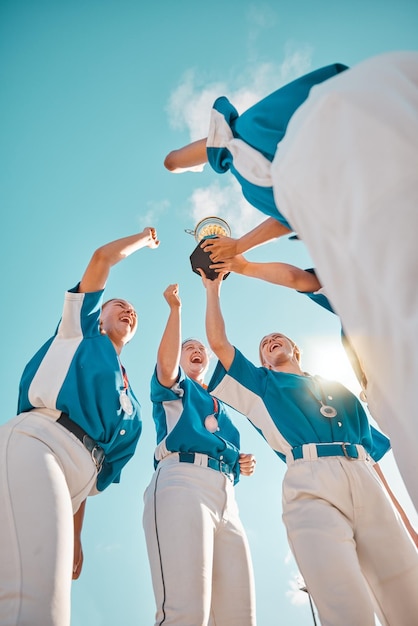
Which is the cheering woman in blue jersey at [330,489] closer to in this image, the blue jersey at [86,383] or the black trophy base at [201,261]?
the black trophy base at [201,261]

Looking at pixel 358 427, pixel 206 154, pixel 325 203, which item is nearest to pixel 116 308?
pixel 206 154

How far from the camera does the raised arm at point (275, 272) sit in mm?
2947

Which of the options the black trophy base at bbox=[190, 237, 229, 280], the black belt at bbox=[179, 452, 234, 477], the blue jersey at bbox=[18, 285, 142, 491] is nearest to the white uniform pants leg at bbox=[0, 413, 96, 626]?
the blue jersey at bbox=[18, 285, 142, 491]

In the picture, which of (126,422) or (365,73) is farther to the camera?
(126,422)

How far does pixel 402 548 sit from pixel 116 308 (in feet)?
8.30

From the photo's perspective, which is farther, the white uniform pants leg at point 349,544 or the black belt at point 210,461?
the black belt at point 210,461

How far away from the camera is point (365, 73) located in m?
1.07

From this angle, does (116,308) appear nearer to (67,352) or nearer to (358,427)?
(67,352)

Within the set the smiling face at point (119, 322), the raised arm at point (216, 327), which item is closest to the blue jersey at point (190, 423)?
the smiling face at point (119, 322)

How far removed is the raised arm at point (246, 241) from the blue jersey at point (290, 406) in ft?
2.59

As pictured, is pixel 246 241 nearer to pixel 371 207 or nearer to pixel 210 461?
pixel 210 461

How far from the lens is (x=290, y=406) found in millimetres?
3207

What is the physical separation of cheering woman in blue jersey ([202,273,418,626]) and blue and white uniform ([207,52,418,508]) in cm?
151

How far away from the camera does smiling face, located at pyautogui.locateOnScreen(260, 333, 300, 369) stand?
12.9 ft
